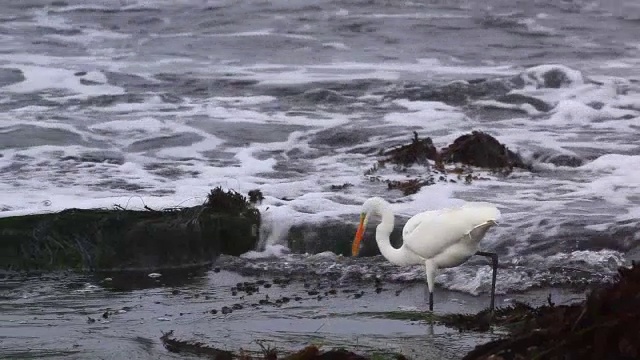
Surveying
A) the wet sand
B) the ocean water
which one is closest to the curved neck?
the wet sand

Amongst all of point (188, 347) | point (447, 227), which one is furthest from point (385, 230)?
point (188, 347)

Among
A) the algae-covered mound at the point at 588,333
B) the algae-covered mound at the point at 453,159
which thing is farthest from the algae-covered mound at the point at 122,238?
the algae-covered mound at the point at 588,333

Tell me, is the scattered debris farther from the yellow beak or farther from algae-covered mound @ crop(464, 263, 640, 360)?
the yellow beak

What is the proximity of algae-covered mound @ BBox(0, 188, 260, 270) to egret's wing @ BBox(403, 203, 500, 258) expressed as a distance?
6.22 feet

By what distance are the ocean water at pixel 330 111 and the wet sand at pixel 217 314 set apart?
0.42 metres

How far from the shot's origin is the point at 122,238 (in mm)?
8922

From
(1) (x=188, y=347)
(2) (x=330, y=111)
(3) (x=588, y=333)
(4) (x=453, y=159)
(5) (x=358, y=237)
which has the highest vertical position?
(2) (x=330, y=111)

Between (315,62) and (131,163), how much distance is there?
7651 mm

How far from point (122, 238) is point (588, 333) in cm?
500

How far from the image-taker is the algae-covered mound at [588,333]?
4.52 m

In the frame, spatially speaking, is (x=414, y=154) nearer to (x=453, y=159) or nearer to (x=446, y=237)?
(x=453, y=159)

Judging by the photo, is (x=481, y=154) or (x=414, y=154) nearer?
(x=481, y=154)

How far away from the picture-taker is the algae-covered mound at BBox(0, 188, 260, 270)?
877 centimetres

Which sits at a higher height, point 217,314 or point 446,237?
point 446,237
